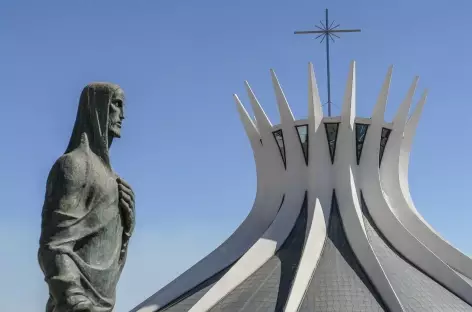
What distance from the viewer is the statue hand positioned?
167 inches

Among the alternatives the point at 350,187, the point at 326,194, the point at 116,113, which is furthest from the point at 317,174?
the point at 116,113

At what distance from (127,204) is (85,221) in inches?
14.1

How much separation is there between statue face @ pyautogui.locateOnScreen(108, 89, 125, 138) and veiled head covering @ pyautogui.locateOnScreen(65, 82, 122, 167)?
0.11 feet

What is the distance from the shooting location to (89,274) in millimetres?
3900

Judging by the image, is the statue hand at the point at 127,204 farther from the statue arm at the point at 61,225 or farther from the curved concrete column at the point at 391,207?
the curved concrete column at the point at 391,207

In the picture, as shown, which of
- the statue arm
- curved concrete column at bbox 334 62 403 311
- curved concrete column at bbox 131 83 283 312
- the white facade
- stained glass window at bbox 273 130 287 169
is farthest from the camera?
stained glass window at bbox 273 130 287 169

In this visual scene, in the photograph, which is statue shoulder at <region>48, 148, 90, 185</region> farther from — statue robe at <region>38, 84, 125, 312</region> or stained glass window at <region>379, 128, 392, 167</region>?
stained glass window at <region>379, 128, 392, 167</region>

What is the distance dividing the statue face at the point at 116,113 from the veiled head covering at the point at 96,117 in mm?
35

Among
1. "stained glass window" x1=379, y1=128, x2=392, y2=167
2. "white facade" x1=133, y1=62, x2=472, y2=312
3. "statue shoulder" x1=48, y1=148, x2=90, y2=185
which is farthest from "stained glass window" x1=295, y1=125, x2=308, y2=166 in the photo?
"statue shoulder" x1=48, y1=148, x2=90, y2=185

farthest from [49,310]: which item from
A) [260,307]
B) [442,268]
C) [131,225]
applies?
[442,268]

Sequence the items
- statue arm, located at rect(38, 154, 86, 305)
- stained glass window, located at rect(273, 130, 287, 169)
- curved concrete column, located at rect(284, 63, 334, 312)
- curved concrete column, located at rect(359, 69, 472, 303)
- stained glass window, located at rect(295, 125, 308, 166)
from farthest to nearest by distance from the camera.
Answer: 1. stained glass window, located at rect(273, 130, 287, 169)
2. stained glass window, located at rect(295, 125, 308, 166)
3. curved concrete column, located at rect(284, 63, 334, 312)
4. curved concrete column, located at rect(359, 69, 472, 303)
5. statue arm, located at rect(38, 154, 86, 305)

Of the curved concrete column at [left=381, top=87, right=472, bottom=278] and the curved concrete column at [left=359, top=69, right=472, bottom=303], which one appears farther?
the curved concrete column at [left=381, top=87, right=472, bottom=278]

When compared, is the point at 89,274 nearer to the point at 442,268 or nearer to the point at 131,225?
the point at 131,225

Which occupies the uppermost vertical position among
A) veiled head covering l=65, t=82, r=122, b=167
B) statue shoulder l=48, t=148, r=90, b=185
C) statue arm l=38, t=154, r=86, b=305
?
veiled head covering l=65, t=82, r=122, b=167
